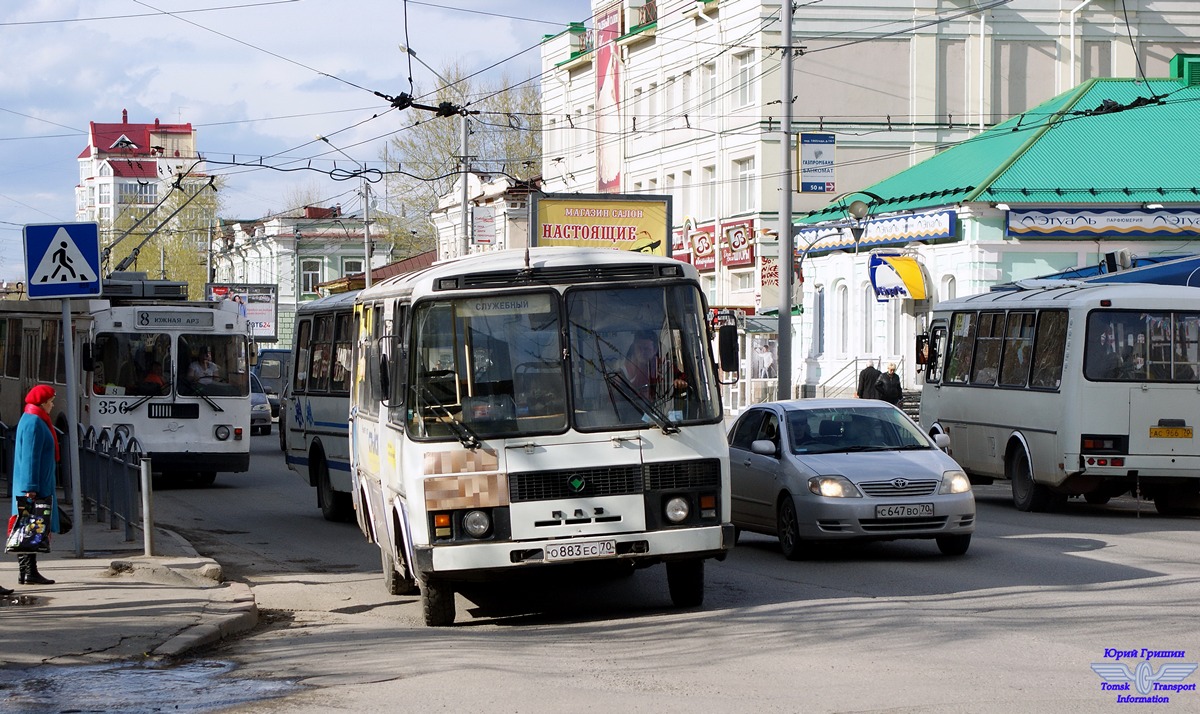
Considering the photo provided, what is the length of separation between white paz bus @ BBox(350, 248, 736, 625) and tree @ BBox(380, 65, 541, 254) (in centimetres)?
6166

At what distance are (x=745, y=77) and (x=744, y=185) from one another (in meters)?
3.54

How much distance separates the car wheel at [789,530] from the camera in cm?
1468

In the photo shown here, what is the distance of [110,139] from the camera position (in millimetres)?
177250

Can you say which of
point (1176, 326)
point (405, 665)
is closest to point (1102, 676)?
point (405, 665)

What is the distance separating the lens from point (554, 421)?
35.3ft

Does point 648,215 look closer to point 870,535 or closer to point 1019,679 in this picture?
point 870,535

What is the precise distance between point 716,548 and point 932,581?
271cm

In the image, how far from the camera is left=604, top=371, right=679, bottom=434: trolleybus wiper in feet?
35.7

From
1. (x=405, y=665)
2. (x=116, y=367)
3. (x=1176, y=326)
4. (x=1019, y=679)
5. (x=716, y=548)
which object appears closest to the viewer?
(x=1019, y=679)

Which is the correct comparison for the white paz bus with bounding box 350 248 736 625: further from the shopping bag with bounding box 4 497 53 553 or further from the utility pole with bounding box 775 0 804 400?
the utility pole with bounding box 775 0 804 400

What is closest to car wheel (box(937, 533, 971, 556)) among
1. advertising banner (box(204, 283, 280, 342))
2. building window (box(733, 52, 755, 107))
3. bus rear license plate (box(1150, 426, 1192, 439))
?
bus rear license plate (box(1150, 426, 1192, 439))

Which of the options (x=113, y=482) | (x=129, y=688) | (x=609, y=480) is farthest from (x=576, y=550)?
(x=113, y=482)

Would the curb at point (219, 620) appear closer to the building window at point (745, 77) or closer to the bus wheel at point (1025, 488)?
the bus wheel at point (1025, 488)

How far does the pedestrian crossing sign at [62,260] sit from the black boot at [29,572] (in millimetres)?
2576
